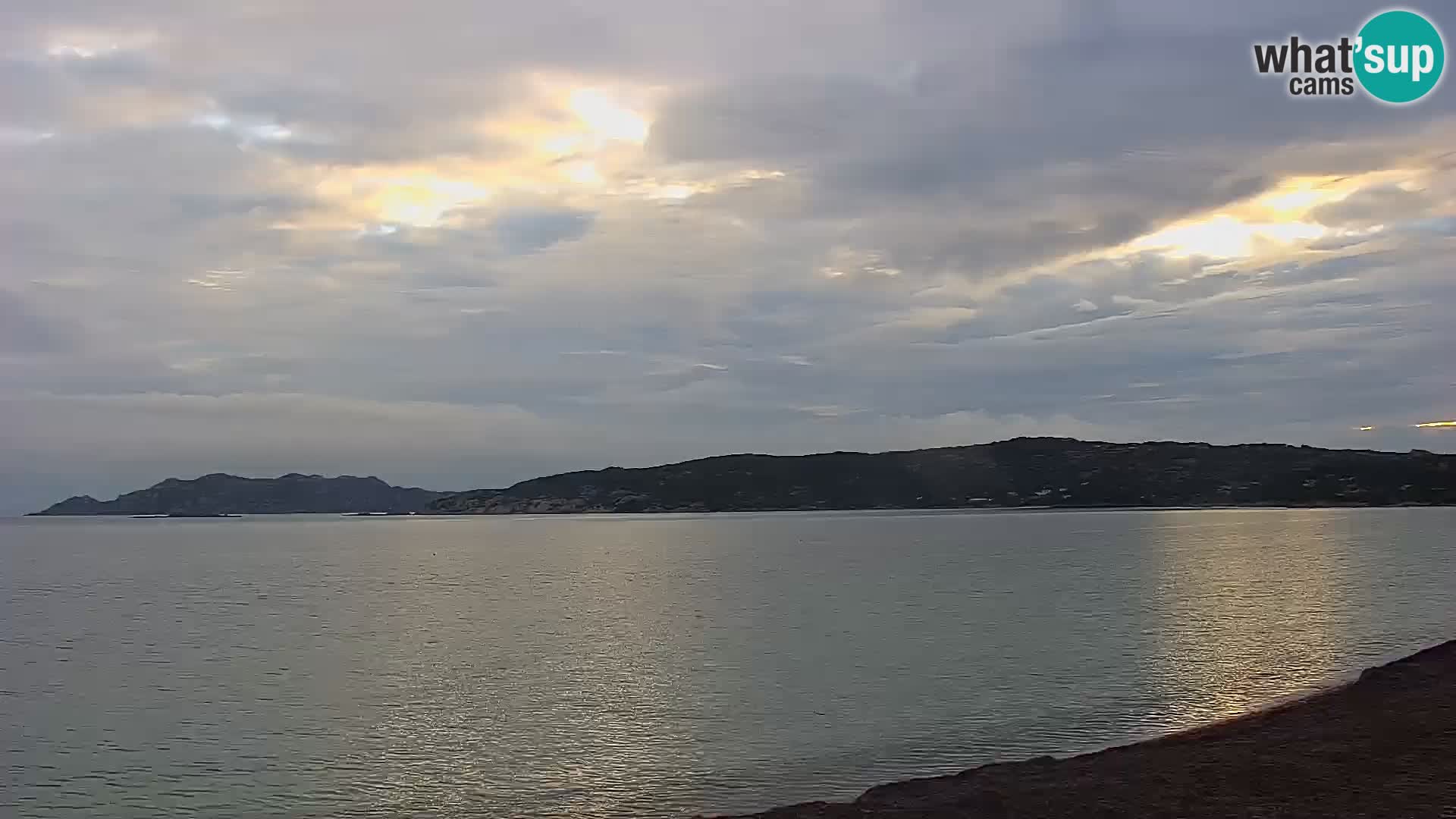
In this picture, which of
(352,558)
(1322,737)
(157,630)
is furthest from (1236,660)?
(352,558)

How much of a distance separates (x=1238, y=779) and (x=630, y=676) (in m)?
22.5

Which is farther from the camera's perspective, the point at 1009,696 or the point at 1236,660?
the point at 1236,660

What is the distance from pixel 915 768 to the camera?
901 inches

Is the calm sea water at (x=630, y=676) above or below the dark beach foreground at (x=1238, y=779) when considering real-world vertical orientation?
below

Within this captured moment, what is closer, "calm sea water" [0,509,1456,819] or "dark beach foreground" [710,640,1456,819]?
"dark beach foreground" [710,640,1456,819]

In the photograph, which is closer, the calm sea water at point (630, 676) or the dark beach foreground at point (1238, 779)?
the dark beach foreground at point (1238, 779)

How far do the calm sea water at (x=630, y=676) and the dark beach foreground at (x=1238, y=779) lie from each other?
9.95 feet

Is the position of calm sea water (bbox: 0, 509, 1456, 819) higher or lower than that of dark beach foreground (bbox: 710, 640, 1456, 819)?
lower

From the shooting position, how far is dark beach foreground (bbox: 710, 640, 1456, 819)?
51.7 ft

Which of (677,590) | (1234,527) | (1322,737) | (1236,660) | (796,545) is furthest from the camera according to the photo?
(1234,527)

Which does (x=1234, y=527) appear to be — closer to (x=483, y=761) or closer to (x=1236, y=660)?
(x=1236, y=660)

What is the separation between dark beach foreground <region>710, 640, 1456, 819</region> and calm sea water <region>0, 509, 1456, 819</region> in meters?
3.03

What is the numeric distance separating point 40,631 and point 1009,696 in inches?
1883

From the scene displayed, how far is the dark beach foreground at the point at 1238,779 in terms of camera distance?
15758 mm
